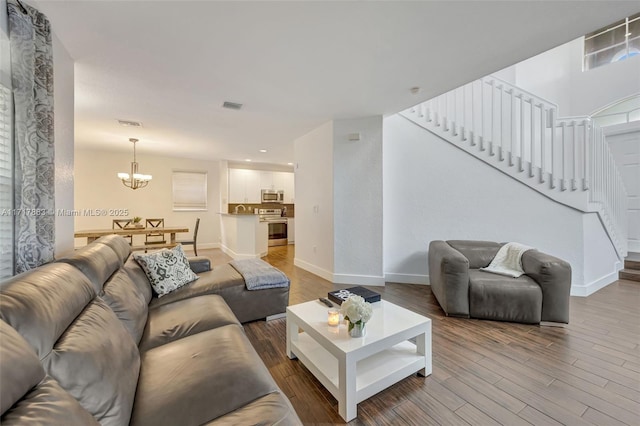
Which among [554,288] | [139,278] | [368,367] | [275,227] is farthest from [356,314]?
[275,227]

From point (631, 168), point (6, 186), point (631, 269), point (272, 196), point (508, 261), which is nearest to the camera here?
point (6, 186)

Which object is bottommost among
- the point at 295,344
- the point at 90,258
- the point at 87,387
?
the point at 295,344

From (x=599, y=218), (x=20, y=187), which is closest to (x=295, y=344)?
(x=20, y=187)

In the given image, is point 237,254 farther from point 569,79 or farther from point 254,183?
point 569,79

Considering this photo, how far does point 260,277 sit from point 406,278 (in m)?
2.38

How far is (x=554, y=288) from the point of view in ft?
7.92

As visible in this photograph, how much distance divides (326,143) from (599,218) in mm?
4047

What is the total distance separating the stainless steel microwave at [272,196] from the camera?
7.69 m

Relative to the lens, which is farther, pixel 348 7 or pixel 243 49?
pixel 243 49

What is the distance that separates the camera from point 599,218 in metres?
3.54

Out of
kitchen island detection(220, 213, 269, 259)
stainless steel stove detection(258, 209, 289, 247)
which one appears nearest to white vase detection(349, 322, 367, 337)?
kitchen island detection(220, 213, 269, 259)

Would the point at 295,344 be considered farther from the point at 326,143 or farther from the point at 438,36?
the point at 326,143

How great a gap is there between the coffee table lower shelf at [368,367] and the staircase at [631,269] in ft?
14.6

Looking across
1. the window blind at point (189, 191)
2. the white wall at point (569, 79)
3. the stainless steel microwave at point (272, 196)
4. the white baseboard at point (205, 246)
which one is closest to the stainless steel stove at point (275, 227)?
the stainless steel microwave at point (272, 196)
